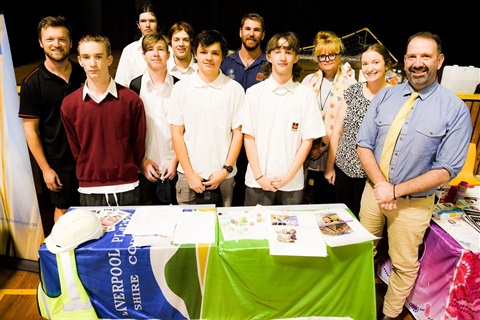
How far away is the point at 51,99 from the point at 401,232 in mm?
2219

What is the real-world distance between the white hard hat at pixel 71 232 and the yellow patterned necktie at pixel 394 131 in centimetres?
156

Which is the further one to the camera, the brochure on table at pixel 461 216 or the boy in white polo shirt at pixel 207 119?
the boy in white polo shirt at pixel 207 119

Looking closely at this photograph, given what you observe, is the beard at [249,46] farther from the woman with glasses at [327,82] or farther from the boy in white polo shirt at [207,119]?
the boy in white polo shirt at [207,119]

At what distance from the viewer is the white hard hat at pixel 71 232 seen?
178cm

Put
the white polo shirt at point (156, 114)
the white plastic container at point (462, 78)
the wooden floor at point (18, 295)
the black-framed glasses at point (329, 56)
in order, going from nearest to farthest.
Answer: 1. the wooden floor at point (18, 295)
2. the white polo shirt at point (156, 114)
3. the black-framed glasses at point (329, 56)
4. the white plastic container at point (462, 78)

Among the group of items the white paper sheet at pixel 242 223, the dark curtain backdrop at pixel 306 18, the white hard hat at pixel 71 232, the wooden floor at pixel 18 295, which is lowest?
the wooden floor at pixel 18 295

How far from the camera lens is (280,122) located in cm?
232

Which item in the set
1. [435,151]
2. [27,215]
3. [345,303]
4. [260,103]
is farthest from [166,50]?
[345,303]

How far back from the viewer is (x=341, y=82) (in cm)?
267

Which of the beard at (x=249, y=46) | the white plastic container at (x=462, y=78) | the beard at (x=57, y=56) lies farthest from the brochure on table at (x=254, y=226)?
the white plastic container at (x=462, y=78)

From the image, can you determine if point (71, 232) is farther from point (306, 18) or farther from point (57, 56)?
point (306, 18)

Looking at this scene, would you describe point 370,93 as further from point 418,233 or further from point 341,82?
point 418,233

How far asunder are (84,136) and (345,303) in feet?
5.68

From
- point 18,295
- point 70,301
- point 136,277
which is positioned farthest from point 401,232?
point 18,295
